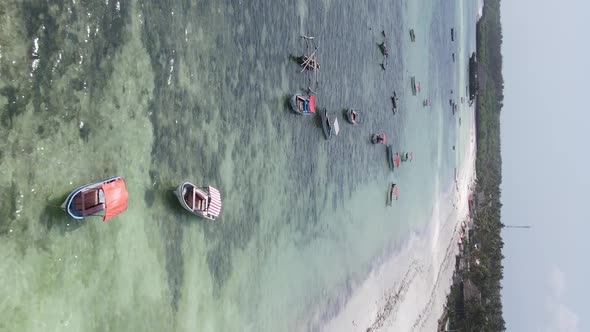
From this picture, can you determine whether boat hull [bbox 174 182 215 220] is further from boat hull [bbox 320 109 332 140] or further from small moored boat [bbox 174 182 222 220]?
boat hull [bbox 320 109 332 140]

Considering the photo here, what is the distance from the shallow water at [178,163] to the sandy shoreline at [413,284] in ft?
3.60

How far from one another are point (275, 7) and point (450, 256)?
32215 millimetres

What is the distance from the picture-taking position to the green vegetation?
3962cm

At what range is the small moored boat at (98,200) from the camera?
9.98m

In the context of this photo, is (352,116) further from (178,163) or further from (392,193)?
(178,163)

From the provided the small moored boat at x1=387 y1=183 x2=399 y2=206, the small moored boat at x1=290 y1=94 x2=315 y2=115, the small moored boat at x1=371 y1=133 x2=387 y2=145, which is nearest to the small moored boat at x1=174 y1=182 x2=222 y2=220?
the small moored boat at x1=290 y1=94 x2=315 y2=115

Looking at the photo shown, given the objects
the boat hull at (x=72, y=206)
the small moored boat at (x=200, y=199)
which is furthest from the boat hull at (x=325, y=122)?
the boat hull at (x=72, y=206)

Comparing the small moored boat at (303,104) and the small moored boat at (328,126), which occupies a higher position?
the small moored boat at (303,104)

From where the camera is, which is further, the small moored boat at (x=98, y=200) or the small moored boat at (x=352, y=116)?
the small moored boat at (x=352, y=116)

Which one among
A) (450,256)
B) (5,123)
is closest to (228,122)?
(5,123)

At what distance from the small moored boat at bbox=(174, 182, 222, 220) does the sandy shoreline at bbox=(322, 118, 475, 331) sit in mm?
8204

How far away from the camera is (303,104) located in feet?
61.7

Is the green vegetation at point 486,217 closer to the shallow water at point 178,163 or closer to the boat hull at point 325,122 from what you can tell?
the shallow water at point 178,163

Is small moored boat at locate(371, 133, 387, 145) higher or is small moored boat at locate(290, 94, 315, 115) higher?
small moored boat at locate(290, 94, 315, 115)
